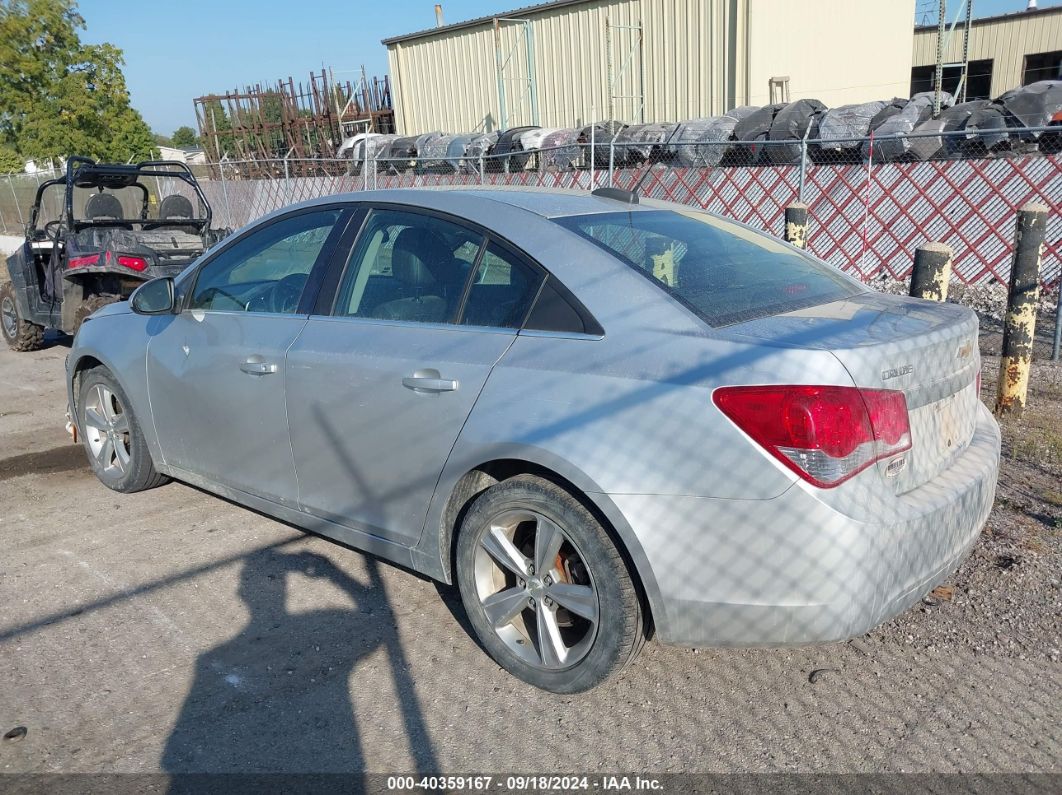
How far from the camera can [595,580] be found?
270 cm

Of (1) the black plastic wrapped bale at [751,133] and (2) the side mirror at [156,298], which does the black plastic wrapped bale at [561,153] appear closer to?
(1) the black plastic wrapped bale at [751,133]

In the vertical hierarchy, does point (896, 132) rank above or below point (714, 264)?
above

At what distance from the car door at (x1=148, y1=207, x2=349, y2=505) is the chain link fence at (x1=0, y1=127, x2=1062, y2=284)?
5.84 meters

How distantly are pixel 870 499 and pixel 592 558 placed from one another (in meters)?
0.82

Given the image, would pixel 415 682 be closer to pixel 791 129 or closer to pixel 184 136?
pixel 791 129

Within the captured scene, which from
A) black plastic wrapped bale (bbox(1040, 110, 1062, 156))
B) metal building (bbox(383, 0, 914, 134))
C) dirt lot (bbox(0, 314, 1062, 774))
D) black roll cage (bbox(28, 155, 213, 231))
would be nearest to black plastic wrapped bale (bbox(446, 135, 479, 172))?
metal building (bbox(383, 0, 914, 134))

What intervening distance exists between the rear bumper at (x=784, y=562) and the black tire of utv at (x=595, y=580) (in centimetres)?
11

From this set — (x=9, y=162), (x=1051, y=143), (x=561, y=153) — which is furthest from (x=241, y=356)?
(x=9, y=162)

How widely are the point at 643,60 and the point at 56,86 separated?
14.5 m

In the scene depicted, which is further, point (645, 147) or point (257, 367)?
point (645, 147)

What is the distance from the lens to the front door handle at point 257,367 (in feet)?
11.8

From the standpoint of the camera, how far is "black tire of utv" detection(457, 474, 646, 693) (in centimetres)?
265

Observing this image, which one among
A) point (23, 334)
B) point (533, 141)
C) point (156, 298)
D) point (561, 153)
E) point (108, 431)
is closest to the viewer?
point (156, 298)

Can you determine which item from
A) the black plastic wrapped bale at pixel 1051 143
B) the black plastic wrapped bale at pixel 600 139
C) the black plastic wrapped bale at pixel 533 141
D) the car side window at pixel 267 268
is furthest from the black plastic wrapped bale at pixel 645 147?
the car side window at pixel 267 268
